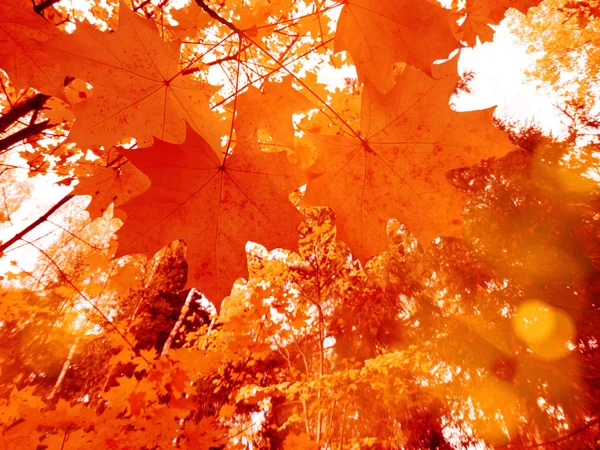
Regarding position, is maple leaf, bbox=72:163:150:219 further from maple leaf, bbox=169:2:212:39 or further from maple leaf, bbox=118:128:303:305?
maple leaf, bbox=169:2:212:39

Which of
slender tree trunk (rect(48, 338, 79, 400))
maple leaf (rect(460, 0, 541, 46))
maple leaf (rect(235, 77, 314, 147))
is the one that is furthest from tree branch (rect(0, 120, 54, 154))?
slender tree trunk (rect(48, 338, 79, 400))

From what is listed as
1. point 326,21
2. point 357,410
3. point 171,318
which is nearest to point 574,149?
point 357,410

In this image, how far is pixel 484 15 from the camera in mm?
1302

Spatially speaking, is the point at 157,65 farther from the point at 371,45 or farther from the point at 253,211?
the point at 371,45

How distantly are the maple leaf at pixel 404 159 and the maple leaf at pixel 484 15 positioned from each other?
0.62 meters

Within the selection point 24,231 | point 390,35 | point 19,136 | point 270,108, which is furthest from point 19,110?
point 390,35

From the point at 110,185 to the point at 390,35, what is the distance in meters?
1.37

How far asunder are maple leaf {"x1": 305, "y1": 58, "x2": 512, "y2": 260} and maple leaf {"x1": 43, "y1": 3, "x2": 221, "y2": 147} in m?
0.45

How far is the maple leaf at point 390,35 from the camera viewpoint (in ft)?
2.58

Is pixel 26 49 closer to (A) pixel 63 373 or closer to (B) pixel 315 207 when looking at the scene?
(B) pixel 315 207

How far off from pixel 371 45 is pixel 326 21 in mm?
2169

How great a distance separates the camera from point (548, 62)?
36.0ft

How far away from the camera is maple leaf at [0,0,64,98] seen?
93cm

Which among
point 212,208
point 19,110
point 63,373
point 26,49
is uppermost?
point 63,373
